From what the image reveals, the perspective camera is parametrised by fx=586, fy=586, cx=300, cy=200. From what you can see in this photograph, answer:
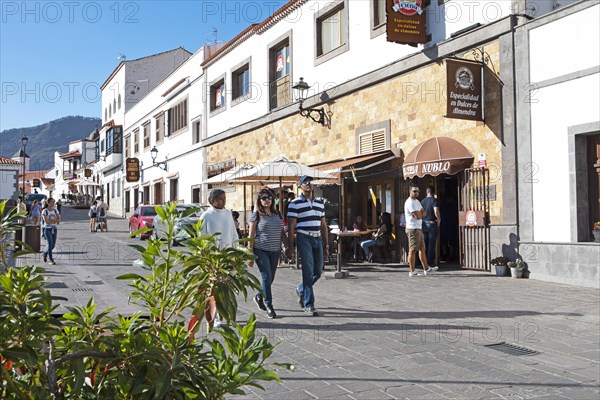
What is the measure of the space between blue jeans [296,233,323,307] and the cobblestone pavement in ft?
1.08

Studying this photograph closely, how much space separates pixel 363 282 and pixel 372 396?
21.2ft

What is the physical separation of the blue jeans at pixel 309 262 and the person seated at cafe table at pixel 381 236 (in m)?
6.54

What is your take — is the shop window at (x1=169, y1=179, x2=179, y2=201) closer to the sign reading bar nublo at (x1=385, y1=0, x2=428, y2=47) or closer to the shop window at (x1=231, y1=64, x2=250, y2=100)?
the shop window at (x1=231, y1=64, x2=250, y2=100)

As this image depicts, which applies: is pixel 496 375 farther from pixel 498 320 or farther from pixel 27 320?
pixel 27 320

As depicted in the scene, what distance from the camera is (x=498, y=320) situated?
698 cm

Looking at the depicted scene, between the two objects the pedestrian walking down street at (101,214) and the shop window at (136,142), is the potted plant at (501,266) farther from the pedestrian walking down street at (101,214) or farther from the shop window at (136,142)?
the shop window at (136,142)

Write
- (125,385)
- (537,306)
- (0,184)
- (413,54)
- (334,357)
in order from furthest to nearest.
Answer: (0,184) < (413,54) < (537,306) < (334,357) < (125,385)

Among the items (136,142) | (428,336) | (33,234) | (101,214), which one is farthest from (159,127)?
(428,336)

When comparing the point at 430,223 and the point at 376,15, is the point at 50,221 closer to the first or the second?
the point at 430,223

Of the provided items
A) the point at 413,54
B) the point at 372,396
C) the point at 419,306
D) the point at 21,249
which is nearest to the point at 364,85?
the point at 413,54

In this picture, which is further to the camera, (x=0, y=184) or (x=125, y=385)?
(x=0, y=184)

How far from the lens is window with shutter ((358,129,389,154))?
14.8 m

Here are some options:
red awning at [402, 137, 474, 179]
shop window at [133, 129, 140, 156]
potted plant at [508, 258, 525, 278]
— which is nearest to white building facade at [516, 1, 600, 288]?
potted plant at [508, 258, 525, 278]

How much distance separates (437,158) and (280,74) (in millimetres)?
9640
